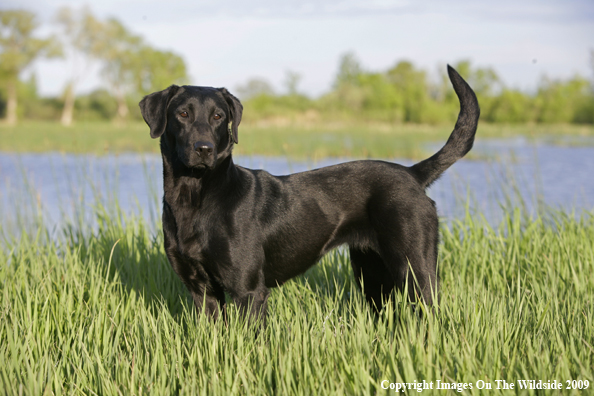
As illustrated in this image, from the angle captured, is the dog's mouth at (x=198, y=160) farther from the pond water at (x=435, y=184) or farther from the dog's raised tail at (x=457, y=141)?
the pond water at (x=435, y=184)

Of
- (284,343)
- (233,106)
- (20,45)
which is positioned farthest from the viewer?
(20,45)

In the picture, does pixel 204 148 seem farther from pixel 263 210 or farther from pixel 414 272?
pixel 414 272

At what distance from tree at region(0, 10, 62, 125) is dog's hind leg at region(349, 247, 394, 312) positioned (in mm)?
53868

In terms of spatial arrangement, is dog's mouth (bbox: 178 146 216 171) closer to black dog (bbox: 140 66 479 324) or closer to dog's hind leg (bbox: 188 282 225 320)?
black dog (bbox: 140 66 479 324)

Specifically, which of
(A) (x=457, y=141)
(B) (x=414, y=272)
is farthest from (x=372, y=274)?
(A) (x=457, y=141)

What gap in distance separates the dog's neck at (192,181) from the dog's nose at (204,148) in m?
0.22

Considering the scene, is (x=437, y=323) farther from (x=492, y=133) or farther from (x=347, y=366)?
(x=492, y=133)

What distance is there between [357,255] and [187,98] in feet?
5.29

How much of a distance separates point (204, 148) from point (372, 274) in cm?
155

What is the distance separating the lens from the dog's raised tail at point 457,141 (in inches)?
128

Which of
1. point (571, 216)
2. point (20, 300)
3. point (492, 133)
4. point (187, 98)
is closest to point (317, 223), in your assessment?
point (187, 98)

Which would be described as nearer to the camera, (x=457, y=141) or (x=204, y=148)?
(x=204, y=148)

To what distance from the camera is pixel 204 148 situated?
266cm

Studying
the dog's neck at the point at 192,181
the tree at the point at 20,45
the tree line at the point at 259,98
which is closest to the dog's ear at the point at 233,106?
the dog's neck at the point at 192,181
